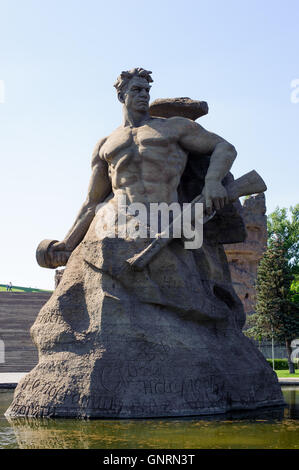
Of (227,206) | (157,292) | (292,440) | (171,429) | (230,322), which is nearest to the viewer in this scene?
(292,440)

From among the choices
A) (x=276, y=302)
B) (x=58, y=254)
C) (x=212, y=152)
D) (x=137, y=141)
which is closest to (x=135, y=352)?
(x=58, y=254)

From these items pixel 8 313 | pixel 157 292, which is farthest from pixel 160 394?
pixel 8 313

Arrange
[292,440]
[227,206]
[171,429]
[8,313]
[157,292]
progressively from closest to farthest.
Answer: [292,440]
[171,429]
[157,292]
[227,206]
[8,313]

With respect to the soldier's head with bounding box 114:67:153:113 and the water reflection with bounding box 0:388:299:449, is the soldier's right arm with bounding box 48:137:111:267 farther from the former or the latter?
the water reflection with bounding box 0:388:299:449

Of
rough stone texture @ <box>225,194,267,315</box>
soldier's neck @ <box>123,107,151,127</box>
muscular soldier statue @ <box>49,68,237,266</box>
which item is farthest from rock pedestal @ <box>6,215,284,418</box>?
rough stone texture @ <box>225,194,267,315</box>

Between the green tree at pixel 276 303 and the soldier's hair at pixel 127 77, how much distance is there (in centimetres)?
1912

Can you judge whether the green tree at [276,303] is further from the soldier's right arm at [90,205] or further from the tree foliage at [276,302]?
the soldier's right arm at [90,205]

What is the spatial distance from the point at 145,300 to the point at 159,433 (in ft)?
6.46

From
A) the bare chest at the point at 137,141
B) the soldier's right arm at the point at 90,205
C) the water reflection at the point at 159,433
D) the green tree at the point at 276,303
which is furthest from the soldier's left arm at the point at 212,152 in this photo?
the green tree at the point at 276,303

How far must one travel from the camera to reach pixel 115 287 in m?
7.00

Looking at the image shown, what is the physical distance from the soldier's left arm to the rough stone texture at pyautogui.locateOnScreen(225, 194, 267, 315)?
2388 centimetres

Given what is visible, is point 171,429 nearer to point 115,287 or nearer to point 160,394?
point 160,394

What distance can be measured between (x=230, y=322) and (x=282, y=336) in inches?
756

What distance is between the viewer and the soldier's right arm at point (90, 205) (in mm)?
8250
